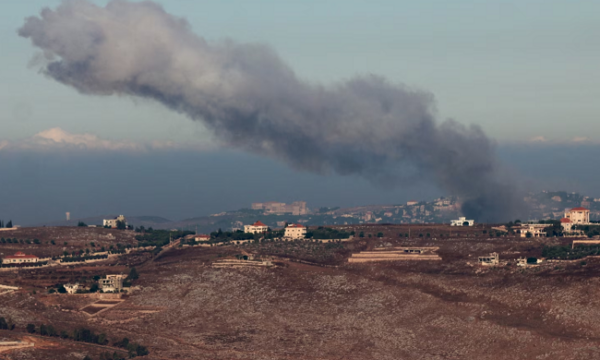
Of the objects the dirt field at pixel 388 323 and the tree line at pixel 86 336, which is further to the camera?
the tree line at pixel 86 336

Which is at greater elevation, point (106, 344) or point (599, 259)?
point (599, 259)

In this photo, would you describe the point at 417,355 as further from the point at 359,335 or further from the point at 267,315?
the point at 267,315

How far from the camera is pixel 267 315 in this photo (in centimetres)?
19025

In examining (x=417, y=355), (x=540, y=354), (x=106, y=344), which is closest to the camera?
(x=540, y=354)

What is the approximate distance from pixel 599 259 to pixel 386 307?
4747cm

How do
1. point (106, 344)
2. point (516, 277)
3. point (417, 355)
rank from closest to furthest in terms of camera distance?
point (417, 355) < point (106, 344) < point (516, 277)

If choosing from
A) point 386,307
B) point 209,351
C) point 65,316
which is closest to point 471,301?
point 386,307

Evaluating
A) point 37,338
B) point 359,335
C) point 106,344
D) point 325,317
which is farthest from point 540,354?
point 37,338

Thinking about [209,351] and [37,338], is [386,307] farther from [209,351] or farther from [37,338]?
[37,338]

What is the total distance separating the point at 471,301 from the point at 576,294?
70.2 feet

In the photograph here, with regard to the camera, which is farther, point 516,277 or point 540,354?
point 516,277

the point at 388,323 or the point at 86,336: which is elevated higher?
the point at 388,323

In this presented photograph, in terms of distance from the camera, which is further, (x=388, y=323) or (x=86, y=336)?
(x=388, y=323)

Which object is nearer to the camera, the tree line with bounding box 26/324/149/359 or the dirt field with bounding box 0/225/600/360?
the dirt field with bounding box 0/225/600/360
